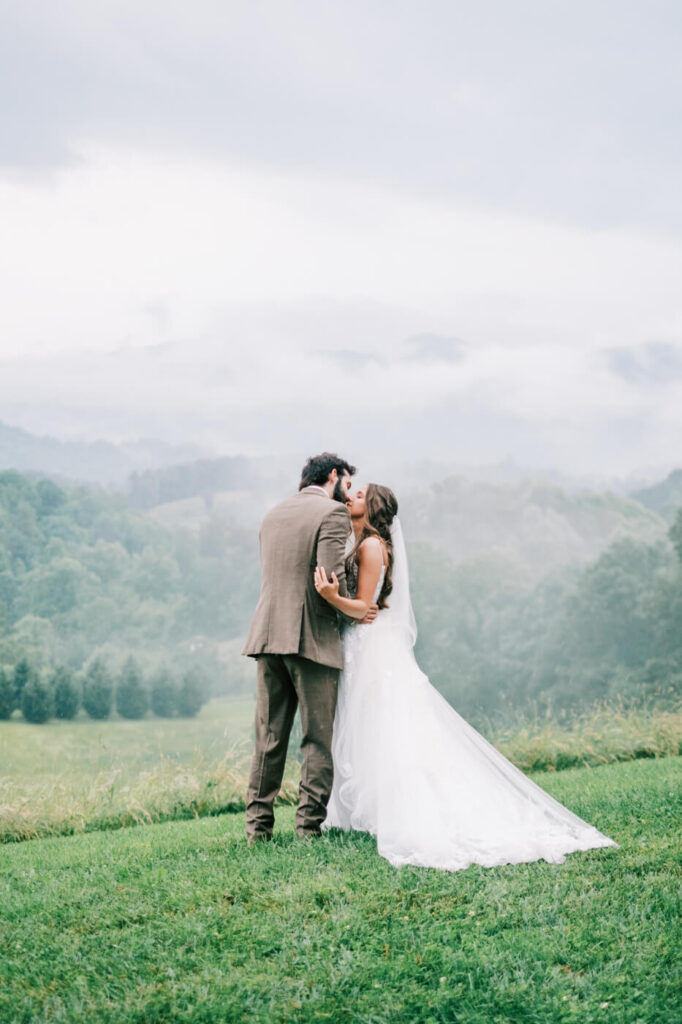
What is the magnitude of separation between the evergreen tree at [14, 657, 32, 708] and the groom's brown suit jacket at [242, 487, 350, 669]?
108ft

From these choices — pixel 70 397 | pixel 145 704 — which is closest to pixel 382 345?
pixel 70 397

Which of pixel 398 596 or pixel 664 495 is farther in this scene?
pixel 664 495

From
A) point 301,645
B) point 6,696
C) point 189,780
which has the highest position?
point 301,645

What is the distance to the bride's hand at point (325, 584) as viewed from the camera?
17.8ft

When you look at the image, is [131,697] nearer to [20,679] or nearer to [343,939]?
[20,679]

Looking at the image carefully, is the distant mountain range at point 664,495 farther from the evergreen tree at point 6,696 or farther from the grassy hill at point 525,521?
the evergreen tree at point 6,696

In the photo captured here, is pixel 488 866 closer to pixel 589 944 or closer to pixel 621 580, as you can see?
pixel 589 944

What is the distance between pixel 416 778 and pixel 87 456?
65414mm

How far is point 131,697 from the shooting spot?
41.0 metres

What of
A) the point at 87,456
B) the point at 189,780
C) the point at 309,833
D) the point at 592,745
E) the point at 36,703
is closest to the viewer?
the point at 309,833

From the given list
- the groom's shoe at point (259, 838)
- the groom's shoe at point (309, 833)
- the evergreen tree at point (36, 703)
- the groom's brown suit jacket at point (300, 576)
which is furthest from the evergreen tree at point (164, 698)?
the groom's brown suit jacket at point (300, 576)

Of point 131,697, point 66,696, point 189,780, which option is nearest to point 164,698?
point 131,697

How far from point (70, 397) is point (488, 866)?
70.0 meters

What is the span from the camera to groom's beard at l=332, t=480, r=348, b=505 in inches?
231
